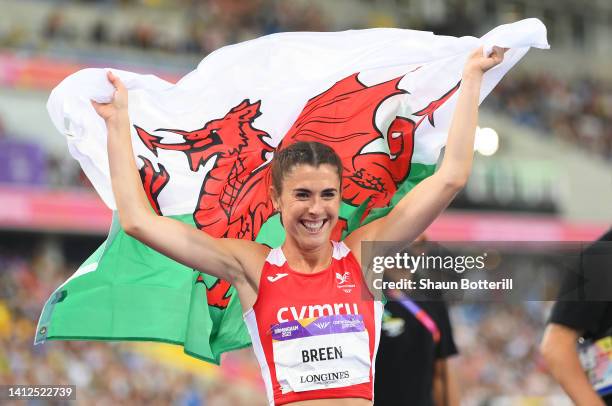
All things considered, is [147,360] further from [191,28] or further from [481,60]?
[481,60]

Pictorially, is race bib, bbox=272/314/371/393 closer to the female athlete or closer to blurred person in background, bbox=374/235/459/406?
the female athlete

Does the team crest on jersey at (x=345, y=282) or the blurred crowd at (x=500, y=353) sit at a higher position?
the blurred crowd at (x=500, y=353)

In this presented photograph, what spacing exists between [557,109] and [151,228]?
29.3m

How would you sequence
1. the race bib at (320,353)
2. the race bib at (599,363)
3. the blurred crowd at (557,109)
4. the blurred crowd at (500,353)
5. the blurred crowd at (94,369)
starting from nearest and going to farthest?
the race bib at (320,353) → the race bib at (599,363) → the blurred crowd at (94,369) → the blurred crowd at (500,353) → the blurred crowd at (557,109)

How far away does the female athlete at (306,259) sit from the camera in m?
4.62

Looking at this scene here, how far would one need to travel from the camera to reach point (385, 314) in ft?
22.4

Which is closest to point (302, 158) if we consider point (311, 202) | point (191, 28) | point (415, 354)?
point (311, 202)

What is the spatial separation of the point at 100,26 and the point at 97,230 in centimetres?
505

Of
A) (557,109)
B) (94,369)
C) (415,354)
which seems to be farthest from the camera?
(557,109)

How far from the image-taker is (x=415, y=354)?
6820 mm

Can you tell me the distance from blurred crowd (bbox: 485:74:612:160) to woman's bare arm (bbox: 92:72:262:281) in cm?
2723

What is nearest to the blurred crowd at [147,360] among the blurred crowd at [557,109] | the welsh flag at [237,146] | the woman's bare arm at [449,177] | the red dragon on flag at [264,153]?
the welsh flag at [237,146]

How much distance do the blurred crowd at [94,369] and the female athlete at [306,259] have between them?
9.16 m

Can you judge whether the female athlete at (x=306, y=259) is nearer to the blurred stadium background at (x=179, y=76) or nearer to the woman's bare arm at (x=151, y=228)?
the woman's bare arm at (x=151, y=228)
